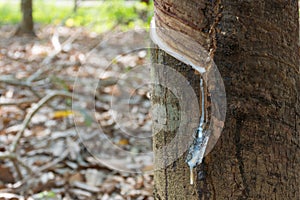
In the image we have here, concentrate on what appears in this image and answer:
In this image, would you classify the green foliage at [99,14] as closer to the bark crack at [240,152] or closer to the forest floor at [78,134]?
the forest floor at [78,134]

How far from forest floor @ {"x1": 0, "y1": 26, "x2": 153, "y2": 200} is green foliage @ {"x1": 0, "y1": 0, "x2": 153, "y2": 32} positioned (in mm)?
226

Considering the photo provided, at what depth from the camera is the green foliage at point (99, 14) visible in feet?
13.2

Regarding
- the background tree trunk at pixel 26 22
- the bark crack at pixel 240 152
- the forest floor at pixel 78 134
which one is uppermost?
the bark crack at pixel 240 152

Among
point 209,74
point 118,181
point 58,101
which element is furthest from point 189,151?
point 58,101

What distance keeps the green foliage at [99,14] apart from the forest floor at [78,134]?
0.23 meters

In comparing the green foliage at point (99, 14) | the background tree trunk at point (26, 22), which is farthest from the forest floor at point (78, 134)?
the background tree trunk at point (26, 22)

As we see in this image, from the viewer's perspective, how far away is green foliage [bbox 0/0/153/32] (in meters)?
4.01

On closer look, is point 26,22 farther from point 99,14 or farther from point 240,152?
point 240,152

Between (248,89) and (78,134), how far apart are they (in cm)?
192

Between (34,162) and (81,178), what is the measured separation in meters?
0.34

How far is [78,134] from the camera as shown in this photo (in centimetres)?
274

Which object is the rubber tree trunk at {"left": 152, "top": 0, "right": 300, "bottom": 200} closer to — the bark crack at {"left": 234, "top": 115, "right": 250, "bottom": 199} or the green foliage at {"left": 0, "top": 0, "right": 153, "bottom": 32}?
the bark crack at {"left": 234, "top": 115, "right": 250, "bottom": 199}

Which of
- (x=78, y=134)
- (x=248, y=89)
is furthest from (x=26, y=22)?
(x=248, y=89)

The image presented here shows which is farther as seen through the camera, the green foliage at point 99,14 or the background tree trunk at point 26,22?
the background tree trunk at point 26,22
